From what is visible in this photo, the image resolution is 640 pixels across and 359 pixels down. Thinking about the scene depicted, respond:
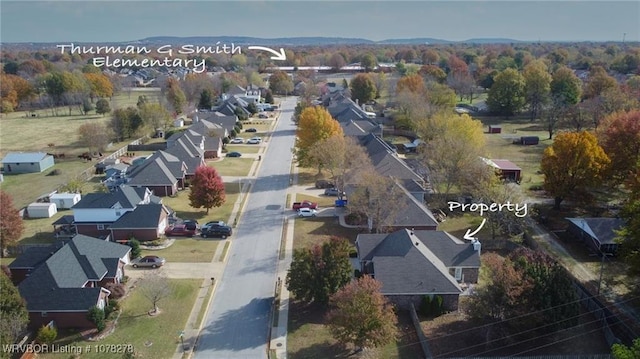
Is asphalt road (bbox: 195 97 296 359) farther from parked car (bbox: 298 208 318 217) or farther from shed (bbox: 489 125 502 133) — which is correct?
shed (bbox: 489 125 502 133)

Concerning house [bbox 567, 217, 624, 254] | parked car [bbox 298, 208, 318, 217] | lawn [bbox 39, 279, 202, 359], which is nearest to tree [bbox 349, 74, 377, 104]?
parked car [bbox 298, 208, 318, 217]

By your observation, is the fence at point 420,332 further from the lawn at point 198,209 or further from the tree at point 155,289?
the lawn at point 198,209

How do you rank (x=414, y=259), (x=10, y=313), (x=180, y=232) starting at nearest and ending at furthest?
(x=10, y=313), (x=414, y=259), (x=180, y=232)

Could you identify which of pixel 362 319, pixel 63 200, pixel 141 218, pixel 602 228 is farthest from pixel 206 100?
pixel 362 319

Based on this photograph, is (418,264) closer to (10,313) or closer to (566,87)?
(10,313)

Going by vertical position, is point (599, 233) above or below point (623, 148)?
below

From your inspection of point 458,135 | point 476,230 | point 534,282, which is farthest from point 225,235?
point 458,135

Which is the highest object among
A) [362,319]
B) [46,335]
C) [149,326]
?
[362,319]

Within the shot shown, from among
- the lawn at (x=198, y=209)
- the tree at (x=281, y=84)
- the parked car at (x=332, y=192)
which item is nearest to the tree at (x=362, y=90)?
the tree at (x=281, y=84)
